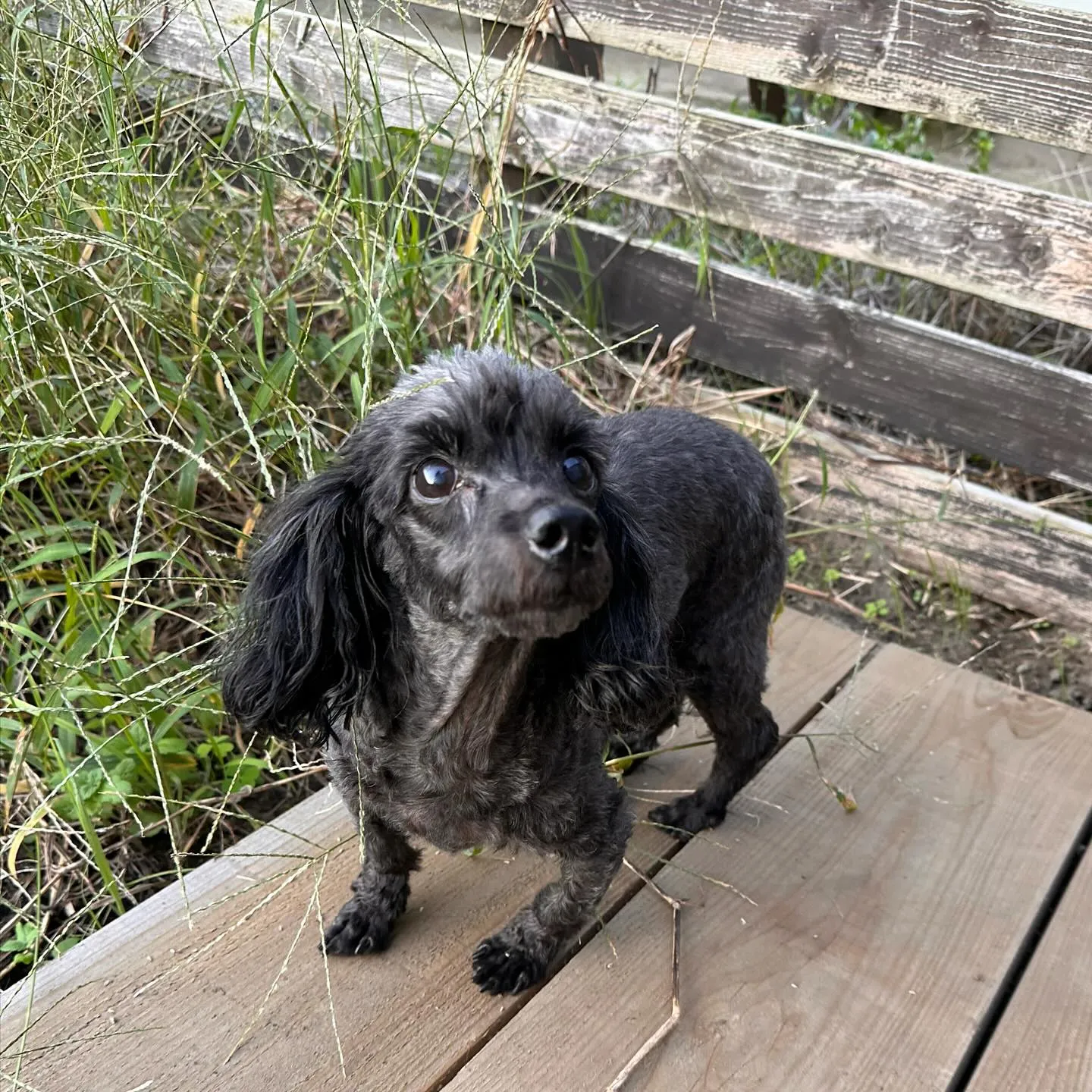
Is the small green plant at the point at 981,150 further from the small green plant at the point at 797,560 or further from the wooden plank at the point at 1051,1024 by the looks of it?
the wooden plank at the point at 1051,1024

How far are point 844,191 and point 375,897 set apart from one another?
2.16 meters

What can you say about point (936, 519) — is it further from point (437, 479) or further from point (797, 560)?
point (437, 479)

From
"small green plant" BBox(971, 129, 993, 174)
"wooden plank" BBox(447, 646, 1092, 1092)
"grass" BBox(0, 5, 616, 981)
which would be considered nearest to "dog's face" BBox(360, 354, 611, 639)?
"grass" BBox(0, 5, 616, 981)

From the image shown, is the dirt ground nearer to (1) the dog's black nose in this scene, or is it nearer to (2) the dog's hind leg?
(2) the dog's hind leg

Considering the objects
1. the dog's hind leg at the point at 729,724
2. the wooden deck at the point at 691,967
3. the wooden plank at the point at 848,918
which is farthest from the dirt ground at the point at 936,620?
the dog's hind leg at the point at 729,724

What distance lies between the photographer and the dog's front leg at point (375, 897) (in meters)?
2.02

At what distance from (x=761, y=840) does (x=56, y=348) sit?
1.82 meters

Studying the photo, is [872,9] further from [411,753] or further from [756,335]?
[411,753]

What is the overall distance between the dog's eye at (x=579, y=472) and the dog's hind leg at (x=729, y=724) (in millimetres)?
666

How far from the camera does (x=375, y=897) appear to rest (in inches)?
81.7

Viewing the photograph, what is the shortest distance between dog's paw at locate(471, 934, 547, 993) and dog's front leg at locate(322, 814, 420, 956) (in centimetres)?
18

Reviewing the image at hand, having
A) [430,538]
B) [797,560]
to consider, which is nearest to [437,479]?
[430,538]

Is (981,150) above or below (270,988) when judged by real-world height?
above

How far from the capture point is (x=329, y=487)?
1.74m
